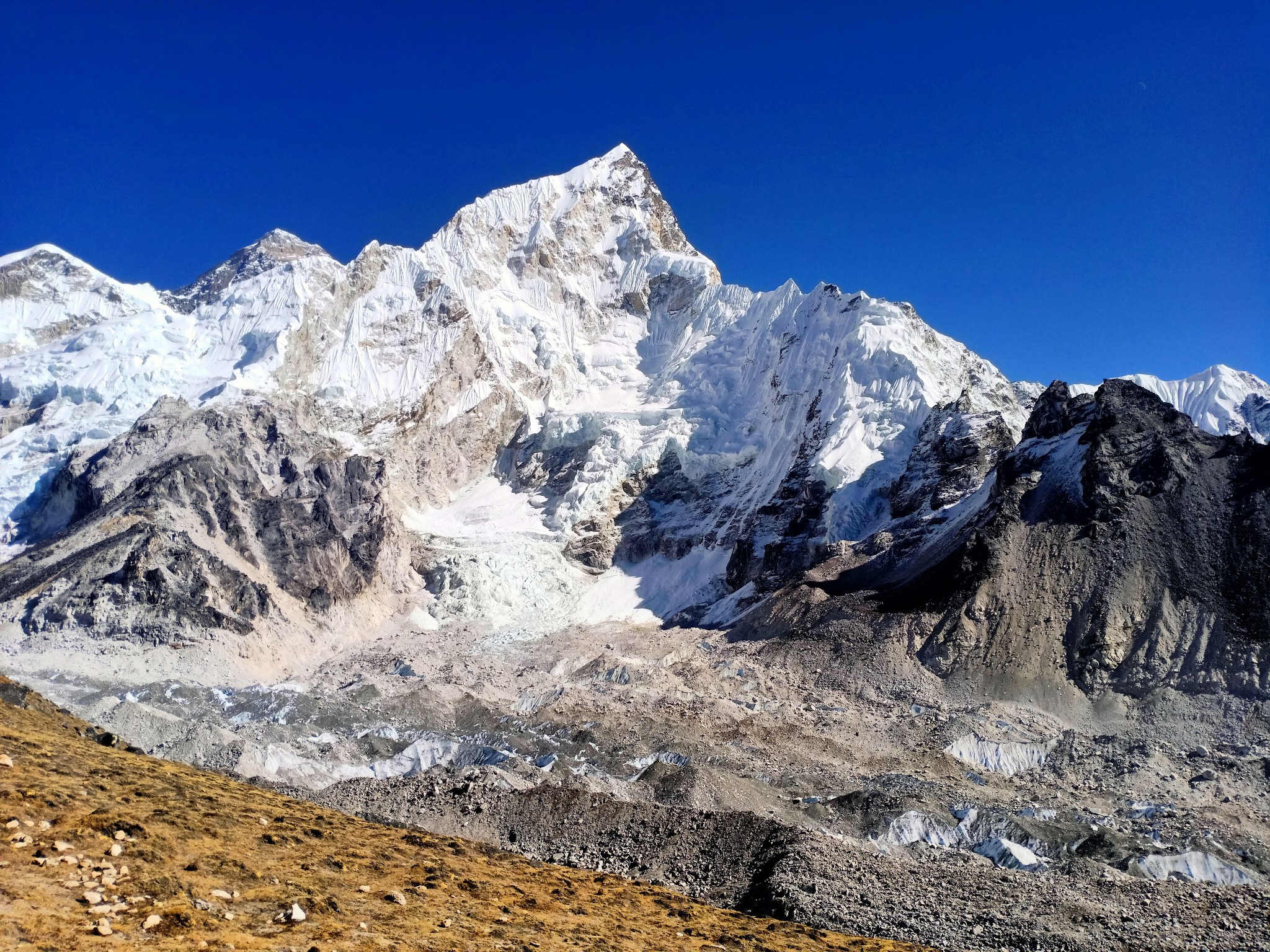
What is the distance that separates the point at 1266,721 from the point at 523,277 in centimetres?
15049

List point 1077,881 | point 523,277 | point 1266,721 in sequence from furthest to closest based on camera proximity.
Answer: point 523,277, point 1266,721, point 1077,881

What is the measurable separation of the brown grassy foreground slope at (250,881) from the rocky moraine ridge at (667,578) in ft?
26.0

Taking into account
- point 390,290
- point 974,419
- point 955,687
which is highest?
point 390,290

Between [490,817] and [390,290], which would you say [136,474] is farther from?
[490,817]

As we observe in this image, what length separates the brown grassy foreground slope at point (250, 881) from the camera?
16747mm

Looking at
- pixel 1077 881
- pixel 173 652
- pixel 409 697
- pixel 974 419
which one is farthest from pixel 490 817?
pixel 974 419

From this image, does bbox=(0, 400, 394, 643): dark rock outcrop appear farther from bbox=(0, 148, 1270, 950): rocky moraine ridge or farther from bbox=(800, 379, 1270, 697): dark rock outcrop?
bbox=(800, 379, 1270, 697): dark rock outcrop

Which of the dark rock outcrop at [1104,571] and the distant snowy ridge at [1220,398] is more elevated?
the distant snowy ridge at [1220,398]

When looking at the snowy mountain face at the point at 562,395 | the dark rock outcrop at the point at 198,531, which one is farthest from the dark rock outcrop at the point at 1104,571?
the dark rock outcrop at the point at 198,531

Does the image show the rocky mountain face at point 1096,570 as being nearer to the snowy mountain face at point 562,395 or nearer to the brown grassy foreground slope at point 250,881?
the snowy mountain face at point 562,395

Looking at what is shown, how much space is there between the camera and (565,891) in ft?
88.4

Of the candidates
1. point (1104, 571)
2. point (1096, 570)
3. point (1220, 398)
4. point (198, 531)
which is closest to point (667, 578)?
point (198, 531)

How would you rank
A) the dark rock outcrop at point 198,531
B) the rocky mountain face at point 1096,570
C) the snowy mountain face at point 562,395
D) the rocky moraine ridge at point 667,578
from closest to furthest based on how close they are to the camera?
1. the rocky moraine ridge at point 667,578
2. the rocky mountain face at point 1096,570
3. the dark rock outcrop at point 198,531
4. the snowy mountain face at point 562,395

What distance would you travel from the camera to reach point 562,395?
162 m
